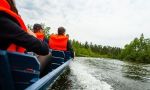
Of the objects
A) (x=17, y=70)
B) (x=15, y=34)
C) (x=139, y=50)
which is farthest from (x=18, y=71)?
(x=139, y=50)

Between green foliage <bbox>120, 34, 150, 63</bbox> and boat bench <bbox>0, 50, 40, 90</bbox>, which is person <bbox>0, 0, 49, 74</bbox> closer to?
boat bench <bbox>0, 50, 40, 90</bbox>

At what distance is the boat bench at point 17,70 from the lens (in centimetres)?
239

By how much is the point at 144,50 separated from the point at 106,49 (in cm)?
7535

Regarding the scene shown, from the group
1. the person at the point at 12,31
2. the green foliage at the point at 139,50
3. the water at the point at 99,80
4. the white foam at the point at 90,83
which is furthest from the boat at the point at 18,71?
the green foliage at the point at 139,50

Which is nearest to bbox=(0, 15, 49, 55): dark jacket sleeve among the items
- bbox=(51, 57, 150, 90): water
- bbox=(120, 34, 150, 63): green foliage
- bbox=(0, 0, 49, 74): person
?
bbox=(0, 0, 49, 74): person

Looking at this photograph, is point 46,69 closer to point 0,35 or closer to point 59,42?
point 0,35

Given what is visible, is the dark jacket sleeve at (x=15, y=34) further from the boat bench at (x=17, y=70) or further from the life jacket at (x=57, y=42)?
the life jacket at (x=57, y=42)

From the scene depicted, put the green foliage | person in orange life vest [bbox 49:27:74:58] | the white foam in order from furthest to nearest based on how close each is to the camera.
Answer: the green foliage → person in orange life vest [bbox 49:27:74:58] → the white foam

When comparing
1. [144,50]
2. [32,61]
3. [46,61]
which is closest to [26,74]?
[32,61]

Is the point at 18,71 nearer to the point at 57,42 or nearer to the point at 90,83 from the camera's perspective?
the point at 90,83

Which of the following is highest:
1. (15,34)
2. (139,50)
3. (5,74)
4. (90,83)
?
(139,50)

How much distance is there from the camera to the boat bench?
2.39 m

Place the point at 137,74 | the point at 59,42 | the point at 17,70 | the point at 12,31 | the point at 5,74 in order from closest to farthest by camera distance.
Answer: the point at 12,31, the point at 5,74, the point at 17,70, the point at 59,42, the point at 137,74

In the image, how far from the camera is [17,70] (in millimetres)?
2699
